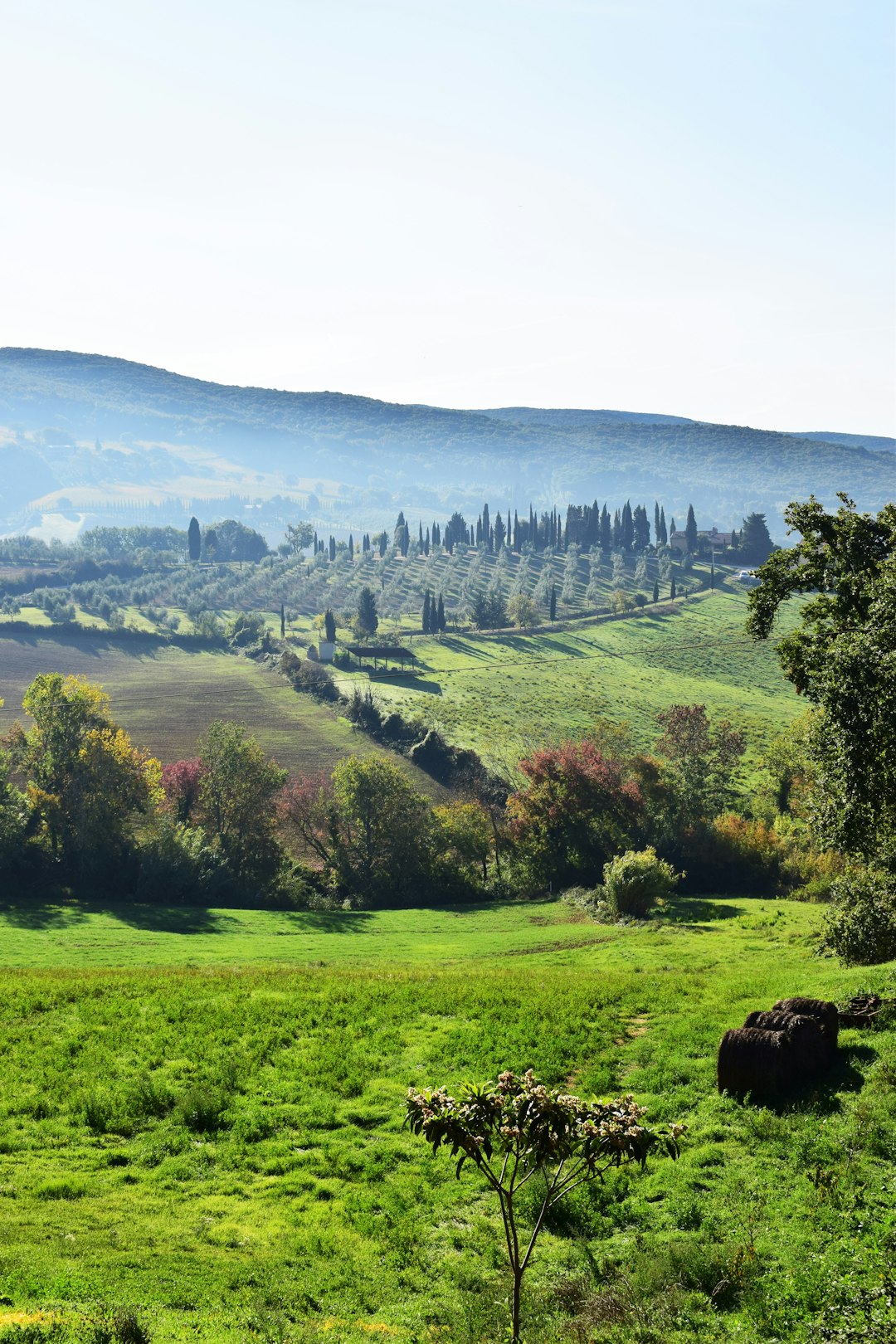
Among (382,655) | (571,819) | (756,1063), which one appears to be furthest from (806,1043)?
(382,655)

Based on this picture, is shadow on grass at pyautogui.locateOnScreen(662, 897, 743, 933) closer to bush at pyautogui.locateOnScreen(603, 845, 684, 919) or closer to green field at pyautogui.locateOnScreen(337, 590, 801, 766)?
bush at pyautogui.locateOnScreen(603, 845, 684, 919)

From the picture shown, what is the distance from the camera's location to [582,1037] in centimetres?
2653

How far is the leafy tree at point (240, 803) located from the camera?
252ft

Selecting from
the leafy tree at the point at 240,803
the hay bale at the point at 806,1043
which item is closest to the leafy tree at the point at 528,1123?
the hay bale at the point at 806,1043

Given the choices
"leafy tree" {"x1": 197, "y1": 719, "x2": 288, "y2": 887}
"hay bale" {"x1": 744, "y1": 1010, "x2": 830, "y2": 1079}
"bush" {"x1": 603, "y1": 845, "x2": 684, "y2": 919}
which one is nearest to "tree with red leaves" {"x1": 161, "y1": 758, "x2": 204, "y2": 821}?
"leafy tree" {"x1": 197, "y1": 719, "x2": 288, "y2": 887}

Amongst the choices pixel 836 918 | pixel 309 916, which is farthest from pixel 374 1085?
pixel 309 916

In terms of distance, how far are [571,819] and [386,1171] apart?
62.5m

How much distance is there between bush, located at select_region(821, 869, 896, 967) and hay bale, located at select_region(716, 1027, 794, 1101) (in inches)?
604

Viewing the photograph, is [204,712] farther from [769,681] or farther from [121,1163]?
[121,1163]

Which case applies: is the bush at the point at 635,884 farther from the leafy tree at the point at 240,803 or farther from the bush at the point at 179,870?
the bush at the point at 179,870

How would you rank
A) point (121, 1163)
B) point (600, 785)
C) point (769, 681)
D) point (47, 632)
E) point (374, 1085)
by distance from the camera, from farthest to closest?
point (47, 632) < point (769, 681) < point (600, 785) < point (374, 1085) < point (121, 1163)

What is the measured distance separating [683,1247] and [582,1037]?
37.4 feet

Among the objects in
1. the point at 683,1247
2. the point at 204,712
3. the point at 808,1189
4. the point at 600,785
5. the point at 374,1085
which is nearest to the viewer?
the point at 683,1247

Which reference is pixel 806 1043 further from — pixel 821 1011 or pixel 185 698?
pixel 185 698
